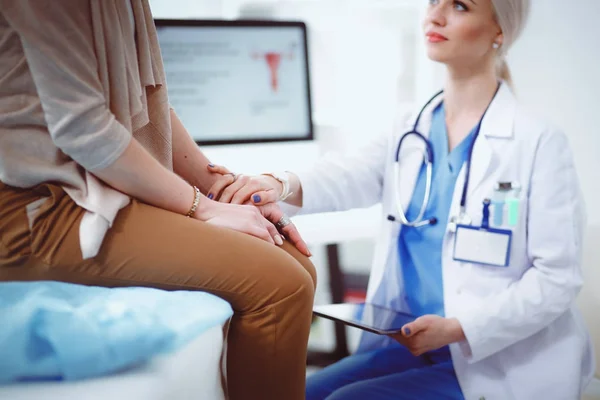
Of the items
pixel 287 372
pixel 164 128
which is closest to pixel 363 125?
pixel 164 128

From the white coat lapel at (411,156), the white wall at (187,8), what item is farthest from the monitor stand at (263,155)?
the white coat lapel at (411,156)

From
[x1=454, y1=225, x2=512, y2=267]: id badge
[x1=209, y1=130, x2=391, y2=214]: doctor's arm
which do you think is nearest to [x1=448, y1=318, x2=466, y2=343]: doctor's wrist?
[x1=454, y1=225, x2=512, y2=267]: id badge

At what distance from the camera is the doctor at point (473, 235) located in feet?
3.67

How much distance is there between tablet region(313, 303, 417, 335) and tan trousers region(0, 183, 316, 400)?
29cm

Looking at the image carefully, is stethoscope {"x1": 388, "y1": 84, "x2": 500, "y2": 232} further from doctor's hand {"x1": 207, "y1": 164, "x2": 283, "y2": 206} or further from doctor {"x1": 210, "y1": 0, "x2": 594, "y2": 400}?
doctor's hand {"x1": 207, "y1": 164, "x2": 283, "y2": 206}

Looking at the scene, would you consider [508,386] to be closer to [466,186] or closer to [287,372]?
[466,186]

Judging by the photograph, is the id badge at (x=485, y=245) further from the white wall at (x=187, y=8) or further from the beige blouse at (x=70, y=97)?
the white wall at (x=187, y=8)

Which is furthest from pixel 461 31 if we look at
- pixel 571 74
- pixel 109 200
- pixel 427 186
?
pixel 109 200

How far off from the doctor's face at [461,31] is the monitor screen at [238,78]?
748 mm

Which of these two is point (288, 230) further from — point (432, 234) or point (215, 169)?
point (432, 234)

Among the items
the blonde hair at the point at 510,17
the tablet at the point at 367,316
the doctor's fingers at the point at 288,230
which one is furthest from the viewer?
the blonde hair at the point at 510,17

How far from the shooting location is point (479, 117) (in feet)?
4.20

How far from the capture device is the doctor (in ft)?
Answer: 3.67

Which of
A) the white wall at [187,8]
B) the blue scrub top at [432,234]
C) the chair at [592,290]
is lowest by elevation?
the chair at [592,290]
